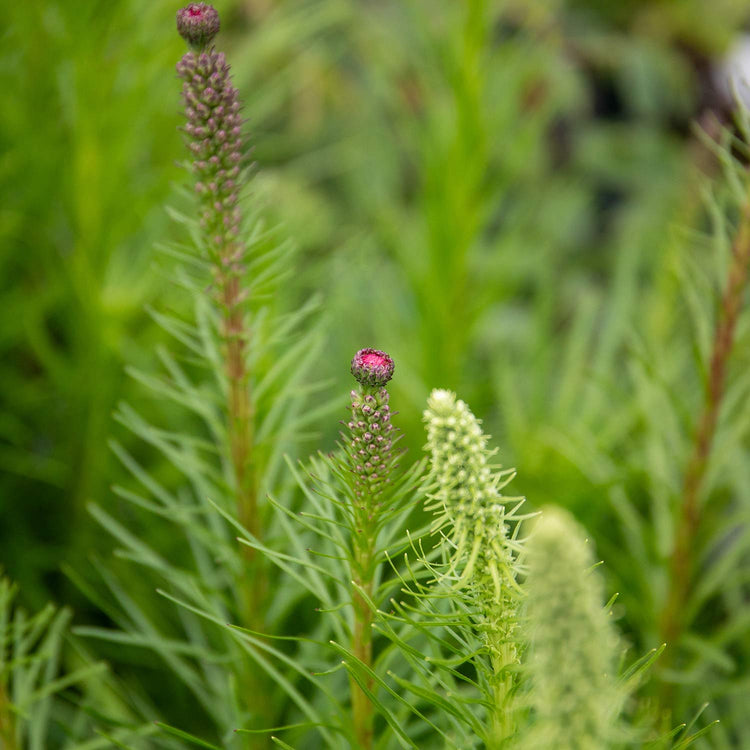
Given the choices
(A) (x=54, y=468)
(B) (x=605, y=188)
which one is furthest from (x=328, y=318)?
(B) (x=605, y=188)

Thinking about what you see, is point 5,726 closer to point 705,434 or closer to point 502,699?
point 502,699

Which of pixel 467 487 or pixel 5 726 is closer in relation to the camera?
pixel 467 487

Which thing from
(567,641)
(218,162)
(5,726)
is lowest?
(5,726)

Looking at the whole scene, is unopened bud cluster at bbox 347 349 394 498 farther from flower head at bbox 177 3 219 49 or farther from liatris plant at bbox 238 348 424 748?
flower head at bbox 177 3 219 49

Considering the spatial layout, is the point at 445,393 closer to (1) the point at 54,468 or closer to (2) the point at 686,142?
(1) the point at 54,468

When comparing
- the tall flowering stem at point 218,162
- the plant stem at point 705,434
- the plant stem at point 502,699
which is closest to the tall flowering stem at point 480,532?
the plant stem at point 502,699

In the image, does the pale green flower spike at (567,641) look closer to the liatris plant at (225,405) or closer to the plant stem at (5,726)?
the liatris plant at (225,405)

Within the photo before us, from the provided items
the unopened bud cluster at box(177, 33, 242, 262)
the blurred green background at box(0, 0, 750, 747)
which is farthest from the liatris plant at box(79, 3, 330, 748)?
the blurred green background at box(0, 0, 750, 747)

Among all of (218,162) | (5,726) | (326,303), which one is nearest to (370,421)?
(218,162)
